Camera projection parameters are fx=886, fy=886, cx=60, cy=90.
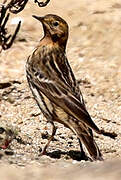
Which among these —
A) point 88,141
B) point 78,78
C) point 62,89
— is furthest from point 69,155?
point 78,78

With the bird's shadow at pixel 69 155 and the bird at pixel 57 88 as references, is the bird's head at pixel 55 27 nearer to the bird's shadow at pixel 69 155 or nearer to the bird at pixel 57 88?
the bird at pixel 57 88

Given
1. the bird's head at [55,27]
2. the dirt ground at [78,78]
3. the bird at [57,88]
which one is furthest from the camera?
the bird's head at [55,27]

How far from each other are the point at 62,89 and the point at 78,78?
2889 millimetres

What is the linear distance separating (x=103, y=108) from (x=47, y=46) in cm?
184

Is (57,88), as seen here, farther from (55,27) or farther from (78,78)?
(78,78)

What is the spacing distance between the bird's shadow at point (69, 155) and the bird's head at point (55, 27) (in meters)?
1.39

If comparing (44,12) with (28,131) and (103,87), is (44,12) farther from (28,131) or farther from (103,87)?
(28,131)

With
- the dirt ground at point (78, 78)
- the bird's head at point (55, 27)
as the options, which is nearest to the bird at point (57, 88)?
the bird's head at point (55, 27)

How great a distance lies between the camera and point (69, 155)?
951 centimetres

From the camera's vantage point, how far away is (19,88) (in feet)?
39.5

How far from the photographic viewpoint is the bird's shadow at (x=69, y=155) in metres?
9.36

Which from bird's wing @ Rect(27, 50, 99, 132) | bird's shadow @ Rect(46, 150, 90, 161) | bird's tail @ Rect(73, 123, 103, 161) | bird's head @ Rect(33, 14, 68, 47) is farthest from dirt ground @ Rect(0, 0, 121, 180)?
bird's head @ Rect(33, 14, 68, 47)

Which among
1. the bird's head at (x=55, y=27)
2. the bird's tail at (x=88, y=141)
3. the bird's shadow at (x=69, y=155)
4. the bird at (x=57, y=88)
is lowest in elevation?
the bird's shadow at (x=69, y=155)

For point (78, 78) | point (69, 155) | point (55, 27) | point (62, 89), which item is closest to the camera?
point (69, 155)
